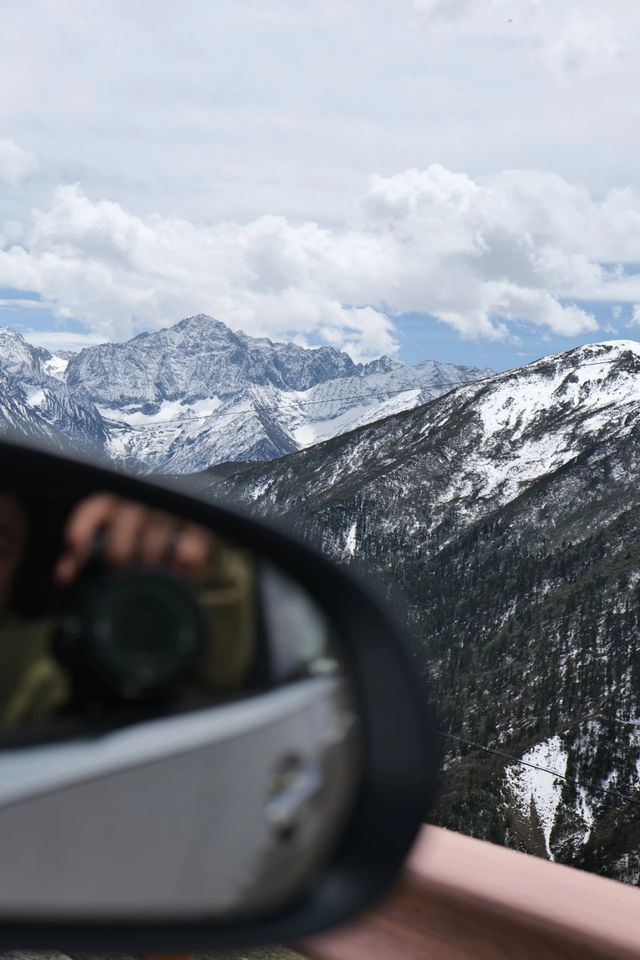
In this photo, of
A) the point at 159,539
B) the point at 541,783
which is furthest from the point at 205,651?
the point at 541,783

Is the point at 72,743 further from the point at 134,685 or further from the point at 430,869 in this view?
the point at 430,869

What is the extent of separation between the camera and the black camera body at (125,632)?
1618 millimetres

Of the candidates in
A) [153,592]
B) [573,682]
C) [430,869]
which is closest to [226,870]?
[153,592]

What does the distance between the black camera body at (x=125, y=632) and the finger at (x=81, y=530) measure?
0.03 m

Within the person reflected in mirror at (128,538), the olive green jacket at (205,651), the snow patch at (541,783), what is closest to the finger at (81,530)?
the person reflected in mirror at (128,538)

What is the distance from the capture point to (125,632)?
63.6 inches

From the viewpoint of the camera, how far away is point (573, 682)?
170 metres

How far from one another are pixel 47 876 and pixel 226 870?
32 centimetres

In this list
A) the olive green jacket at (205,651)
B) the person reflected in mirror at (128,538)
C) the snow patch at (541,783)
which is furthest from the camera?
the snow patch at (541,783)

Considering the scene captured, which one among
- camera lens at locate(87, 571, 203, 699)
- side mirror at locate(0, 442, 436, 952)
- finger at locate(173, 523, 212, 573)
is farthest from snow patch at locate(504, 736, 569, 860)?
camera lens at locate(87, 571, 203, 699)

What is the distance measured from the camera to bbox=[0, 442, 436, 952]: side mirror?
1647 mm

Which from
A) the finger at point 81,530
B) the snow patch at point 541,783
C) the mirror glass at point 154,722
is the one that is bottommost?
the snow patch at point 541,783

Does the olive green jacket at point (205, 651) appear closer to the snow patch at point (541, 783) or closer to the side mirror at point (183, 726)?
the side mirror at point (183, 726)

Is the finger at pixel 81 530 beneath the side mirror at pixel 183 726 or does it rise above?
above
